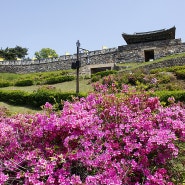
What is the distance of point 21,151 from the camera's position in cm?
402

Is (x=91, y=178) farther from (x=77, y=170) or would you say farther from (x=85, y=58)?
(x=85, y=58)

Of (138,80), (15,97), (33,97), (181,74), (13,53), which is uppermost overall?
(13,53)

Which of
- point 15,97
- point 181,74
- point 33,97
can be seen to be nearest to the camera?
point 33,97

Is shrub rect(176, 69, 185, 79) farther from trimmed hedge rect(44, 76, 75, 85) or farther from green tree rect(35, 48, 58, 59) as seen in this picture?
green tree rect(35, 48, 58, 59)

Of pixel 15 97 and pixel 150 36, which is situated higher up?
pixel 150 36

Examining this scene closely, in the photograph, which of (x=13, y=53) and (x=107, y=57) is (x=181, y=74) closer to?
(x=107, y=57)

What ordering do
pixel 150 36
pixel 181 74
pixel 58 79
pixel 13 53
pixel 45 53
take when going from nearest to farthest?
1. pixel 181 74
2. pixel 58 79
3. pixel 150 36
4. pixel 13 53
5. pixel 45 53

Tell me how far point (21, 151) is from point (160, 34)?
29.8m

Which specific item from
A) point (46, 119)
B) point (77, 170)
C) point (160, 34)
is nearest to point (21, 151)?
point (46, 119)

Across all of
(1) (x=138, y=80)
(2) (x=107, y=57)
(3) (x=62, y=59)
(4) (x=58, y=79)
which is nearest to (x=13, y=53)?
(3) (x=62, y=59)

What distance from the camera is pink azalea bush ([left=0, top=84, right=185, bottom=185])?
11.1 feet

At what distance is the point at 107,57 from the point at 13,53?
33.1 metres

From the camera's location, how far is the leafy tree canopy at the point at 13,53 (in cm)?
5700

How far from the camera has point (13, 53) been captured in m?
58.7
